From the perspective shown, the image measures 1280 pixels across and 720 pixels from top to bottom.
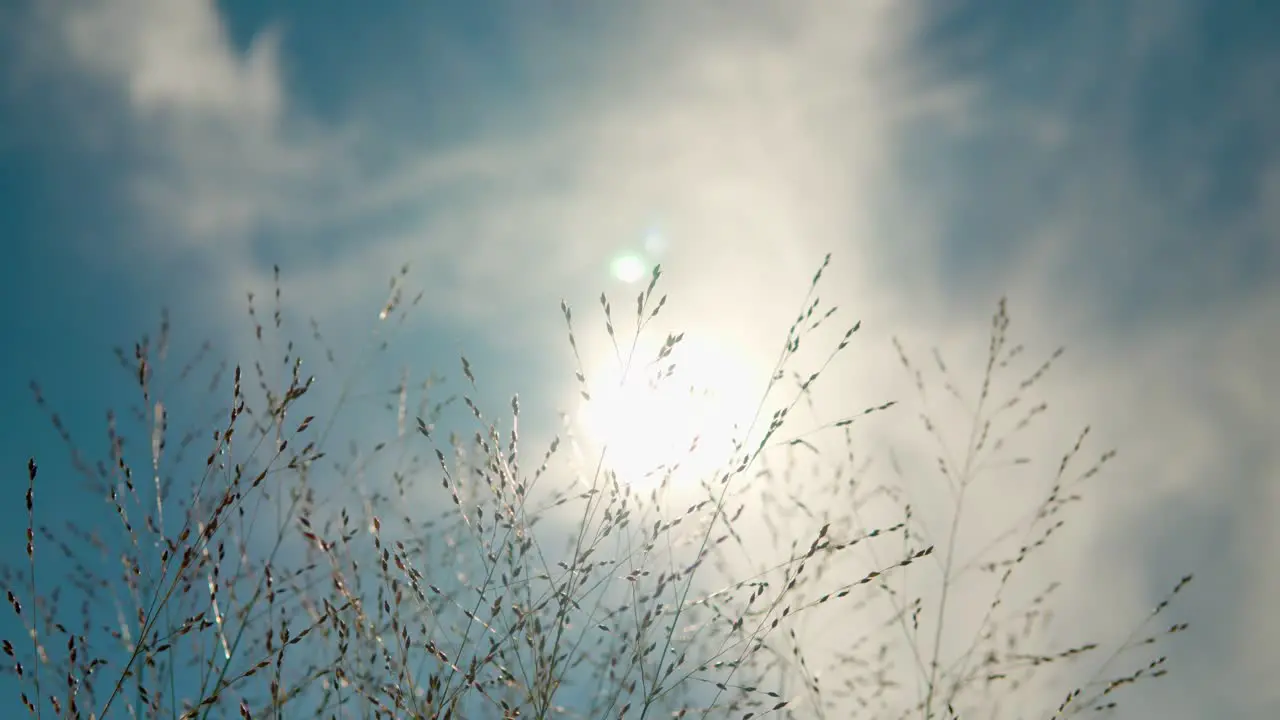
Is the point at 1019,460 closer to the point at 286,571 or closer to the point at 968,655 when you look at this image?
the point at 968,655

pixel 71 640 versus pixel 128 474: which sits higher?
pixel 128 474

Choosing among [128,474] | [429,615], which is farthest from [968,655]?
[128,474]

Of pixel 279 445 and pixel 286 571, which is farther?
pixel 286 571

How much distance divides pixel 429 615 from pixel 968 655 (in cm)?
169

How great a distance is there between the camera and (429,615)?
2.06 m

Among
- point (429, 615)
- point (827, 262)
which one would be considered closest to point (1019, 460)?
point (827, 262)

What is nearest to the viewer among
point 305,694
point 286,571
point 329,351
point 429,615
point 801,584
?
point 429,615

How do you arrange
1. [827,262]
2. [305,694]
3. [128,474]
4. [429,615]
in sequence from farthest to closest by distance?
[827,262], [305,694], [429,615], [128,474]

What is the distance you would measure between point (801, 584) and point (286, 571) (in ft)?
5.56

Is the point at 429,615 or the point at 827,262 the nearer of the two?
the point at 429,615

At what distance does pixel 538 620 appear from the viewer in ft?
6.90

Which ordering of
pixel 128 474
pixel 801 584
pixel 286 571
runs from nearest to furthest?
1. pixel 128 474
2. pixel 286 571
3. pixel 801 584

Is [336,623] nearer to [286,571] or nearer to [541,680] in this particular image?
[541,680]

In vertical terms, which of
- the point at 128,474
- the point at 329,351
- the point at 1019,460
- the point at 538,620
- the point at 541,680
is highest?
the point at 329,351
